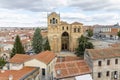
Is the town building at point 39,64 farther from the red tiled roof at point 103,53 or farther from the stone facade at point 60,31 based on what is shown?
the stone facade at point 60,31

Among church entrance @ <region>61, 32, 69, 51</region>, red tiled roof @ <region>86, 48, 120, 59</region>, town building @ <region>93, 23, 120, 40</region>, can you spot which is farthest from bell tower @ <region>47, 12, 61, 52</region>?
red tiled roof @ <region>86, 48, 120, 59</region>

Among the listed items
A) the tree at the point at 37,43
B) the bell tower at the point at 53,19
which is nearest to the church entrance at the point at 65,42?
the bell tower at the point at 53,19

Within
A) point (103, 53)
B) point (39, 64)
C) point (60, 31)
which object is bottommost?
point (39, 64)

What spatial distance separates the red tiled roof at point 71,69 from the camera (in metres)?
32.5

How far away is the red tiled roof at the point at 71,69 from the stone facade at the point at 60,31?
1290 inches

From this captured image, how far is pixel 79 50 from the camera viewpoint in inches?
2157

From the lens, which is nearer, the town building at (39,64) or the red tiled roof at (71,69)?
the red tiled roof at (71,69)

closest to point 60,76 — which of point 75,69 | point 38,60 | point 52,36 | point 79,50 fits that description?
point 75,69

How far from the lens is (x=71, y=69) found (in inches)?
1329

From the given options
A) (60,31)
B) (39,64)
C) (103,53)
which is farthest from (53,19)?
(103,53)

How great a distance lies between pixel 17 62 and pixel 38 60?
497 centimetres

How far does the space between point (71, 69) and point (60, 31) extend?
36.5 metres

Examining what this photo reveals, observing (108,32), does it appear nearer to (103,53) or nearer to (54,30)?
(54,30)

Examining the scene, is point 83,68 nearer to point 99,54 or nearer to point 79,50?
point 99,54
